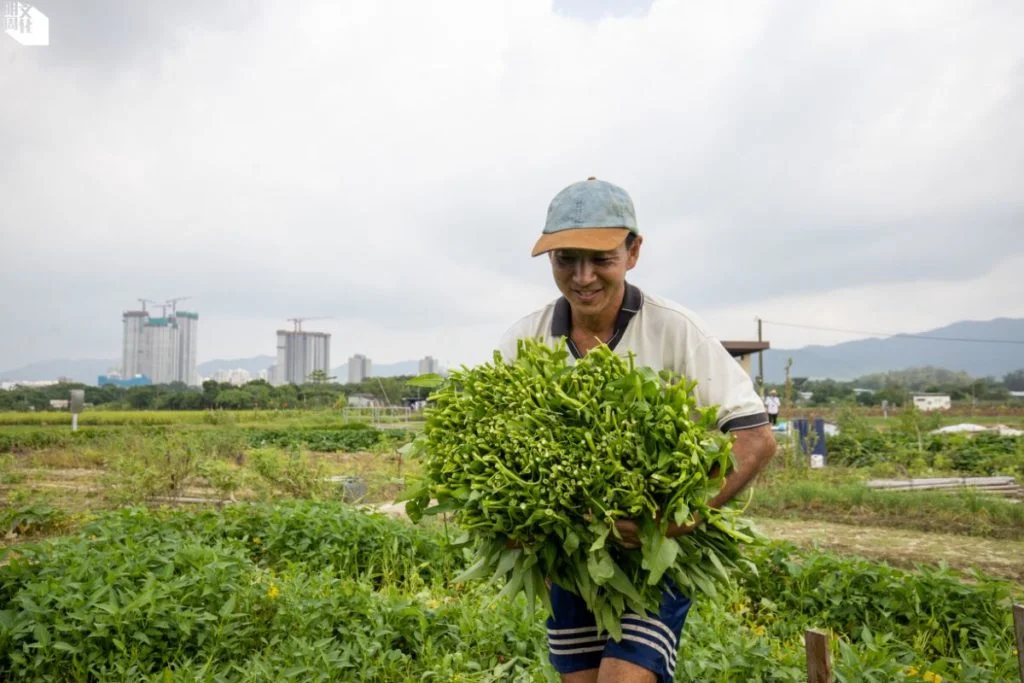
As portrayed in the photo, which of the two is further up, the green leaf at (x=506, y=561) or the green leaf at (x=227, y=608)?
the green leaf at (x=506, y=561)

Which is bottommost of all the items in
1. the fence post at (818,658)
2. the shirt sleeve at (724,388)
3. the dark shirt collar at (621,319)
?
the fence post at (818,658)

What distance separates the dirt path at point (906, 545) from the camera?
6.50 metres

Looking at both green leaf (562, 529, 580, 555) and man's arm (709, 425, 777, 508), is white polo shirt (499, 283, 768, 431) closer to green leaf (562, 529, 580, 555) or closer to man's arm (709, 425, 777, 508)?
man's arm (709, 425, 777, 508)

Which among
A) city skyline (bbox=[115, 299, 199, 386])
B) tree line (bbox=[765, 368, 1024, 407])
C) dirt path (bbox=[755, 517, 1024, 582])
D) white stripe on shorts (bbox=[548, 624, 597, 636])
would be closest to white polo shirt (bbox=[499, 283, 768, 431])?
white stripe on shorts (bbox=[548, 624, 597, 636])

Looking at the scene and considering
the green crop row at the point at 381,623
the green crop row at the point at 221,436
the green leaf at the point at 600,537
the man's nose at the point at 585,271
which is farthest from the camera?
the green crop row at the point at 221,436

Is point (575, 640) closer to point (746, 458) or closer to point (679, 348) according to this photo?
point (746, 458)

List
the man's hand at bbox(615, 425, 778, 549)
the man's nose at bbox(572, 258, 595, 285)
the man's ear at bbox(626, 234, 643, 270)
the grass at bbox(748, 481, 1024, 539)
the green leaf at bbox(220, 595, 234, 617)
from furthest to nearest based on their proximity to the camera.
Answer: the grass at bbox(748, 481, 1024, 539) → the green leaf at bbox(220, 595, 234, 617) → the man's ear at bbox(626, 234, 643, 270) → the man's nose at bbox(572, 258, 595, 285) → the man's hand at bbox(615, 425, 778, 549)

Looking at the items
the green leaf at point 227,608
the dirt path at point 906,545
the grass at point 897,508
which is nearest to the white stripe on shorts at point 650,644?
the green leaf at point 227,608

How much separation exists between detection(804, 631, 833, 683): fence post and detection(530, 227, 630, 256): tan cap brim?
1.25m

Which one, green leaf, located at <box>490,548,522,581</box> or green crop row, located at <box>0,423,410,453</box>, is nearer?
green leaf, located at <box>490,548,522,581</box>

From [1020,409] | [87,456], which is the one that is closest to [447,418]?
[87,456]

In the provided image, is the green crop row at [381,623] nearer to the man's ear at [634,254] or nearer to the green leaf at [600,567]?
A: the green leaf at [600,567]

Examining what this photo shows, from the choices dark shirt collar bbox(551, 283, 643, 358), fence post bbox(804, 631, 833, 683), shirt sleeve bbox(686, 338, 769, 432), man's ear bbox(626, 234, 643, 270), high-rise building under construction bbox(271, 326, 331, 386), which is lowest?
fence post bbox(804, 631, 833, 683)

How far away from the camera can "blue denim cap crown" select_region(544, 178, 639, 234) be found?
208 centimetres
